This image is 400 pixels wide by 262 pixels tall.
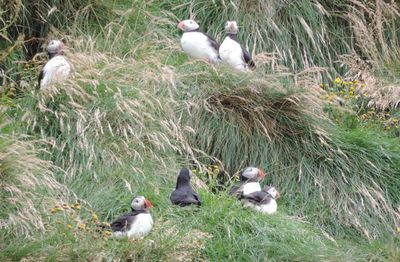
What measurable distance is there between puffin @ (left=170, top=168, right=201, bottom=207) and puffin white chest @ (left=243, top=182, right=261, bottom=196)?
0.48 m

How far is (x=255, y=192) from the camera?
703 cm

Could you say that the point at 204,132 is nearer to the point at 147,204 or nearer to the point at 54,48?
the point at 54,48

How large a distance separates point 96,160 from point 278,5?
9.63 feet

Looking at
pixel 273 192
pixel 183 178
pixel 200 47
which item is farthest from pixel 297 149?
pixel 183 178

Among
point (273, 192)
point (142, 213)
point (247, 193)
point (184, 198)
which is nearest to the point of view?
point (142, 213)

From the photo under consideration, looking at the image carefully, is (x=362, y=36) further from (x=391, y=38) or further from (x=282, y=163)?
(x=282, y=163)

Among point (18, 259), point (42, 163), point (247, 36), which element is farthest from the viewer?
point (247, 36)

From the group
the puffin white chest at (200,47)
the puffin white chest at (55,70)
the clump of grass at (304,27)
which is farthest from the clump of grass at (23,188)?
the clump of grass at (304,27)

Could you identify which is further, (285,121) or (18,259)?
(285,121)

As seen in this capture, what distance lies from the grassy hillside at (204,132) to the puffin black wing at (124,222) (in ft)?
0.48

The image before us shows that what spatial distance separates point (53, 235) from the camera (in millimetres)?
6152

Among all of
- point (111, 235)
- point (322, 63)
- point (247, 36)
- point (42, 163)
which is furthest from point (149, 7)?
point (111, 235)

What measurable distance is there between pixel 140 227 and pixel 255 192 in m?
1.05

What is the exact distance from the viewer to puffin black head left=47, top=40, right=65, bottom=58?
813cm
